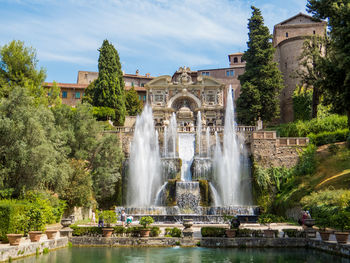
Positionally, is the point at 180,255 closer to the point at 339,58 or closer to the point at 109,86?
the point at 339,58

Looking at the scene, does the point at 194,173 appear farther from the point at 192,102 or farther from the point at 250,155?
the point at 192,102

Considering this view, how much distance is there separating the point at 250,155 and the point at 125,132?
1079 cm

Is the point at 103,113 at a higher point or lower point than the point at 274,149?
higher

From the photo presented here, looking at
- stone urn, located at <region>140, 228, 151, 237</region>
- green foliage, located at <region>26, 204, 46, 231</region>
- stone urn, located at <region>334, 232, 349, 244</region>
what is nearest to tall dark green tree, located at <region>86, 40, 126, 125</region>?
green foliage, located at <region>26, 204, 46, 231</region>

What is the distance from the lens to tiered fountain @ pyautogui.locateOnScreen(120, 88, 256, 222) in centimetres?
2423

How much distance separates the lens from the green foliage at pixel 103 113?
3846 cm

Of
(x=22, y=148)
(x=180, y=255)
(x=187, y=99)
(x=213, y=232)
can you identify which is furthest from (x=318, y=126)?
(x=22, y=148)

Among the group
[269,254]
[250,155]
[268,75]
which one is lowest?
[269,254]

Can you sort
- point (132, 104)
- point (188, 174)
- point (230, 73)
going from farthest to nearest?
1. point (230, 73)
2. point (132, 104)
3. point (188, 174)

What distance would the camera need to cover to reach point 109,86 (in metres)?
41.1

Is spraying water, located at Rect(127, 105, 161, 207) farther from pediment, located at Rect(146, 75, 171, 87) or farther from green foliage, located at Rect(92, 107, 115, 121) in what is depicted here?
pediment, located at Rect(146, 75, 171, 87)

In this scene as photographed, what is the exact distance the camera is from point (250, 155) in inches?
1146

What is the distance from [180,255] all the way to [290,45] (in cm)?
3684

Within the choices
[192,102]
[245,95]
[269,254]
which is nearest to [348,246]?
[269,254]
